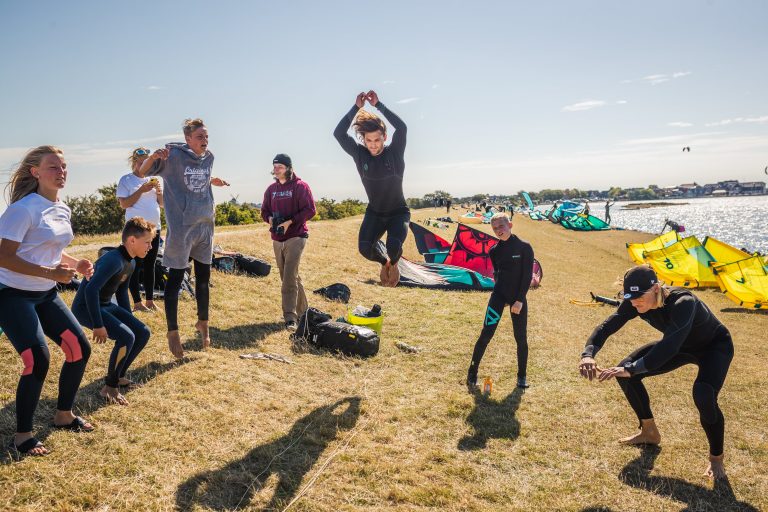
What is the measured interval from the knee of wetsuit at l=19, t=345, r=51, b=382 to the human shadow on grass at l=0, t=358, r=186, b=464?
29.6 inches

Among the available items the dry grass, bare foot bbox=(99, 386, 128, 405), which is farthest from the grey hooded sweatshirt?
bare foot bbox=(99, 386, 128, 405)

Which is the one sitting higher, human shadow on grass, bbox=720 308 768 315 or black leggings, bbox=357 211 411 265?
black leggings, bbox=357 211 411 265

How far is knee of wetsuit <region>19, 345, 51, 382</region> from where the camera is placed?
13.9 feet

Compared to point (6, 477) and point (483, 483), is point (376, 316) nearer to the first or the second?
point (483, 483)

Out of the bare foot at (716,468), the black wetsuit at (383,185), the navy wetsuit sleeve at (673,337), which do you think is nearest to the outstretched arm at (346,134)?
the black wetsuit at (383,185)

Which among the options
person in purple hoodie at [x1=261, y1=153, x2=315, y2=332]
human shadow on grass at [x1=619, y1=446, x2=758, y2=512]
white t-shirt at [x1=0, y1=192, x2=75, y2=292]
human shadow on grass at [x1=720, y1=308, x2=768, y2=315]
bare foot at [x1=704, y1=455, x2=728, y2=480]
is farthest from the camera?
human shadow on grass at [x1=720, y1=308, x2=768, y2=315]

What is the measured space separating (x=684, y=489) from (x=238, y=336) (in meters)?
6.55

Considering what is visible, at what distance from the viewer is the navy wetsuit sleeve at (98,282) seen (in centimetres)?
497

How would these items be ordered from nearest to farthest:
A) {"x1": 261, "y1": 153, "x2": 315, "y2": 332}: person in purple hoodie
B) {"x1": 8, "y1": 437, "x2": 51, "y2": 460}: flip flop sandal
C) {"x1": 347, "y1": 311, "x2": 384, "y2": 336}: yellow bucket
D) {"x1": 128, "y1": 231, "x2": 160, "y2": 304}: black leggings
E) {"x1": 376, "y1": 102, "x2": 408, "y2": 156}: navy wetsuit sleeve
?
{"x1": 8, "y1": 437, "x2": 51, "y2": 460}: flip flop sandal
{"x1": 376, "y1": 102, "x2": 408, "y2": 156}: navy wetsuit sleeve
{"x1": 128, "y1": 231, "x2": 160, "y2": 304}: black leggings
{"x1": 261, "y1": 153, "x2": 315, "y2": 332}: person in purple hoodie
{"x1": 347, "y1": 311, "x2": 384, "y2": 336}: yellow bucket

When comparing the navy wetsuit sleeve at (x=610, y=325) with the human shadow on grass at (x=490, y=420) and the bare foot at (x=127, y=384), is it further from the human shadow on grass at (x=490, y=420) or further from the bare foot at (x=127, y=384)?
the bare foot at (x=127, y=384)

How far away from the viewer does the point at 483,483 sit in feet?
16.1

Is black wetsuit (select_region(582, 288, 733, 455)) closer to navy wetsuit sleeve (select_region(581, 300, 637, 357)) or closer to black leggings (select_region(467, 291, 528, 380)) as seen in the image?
navy wetsuit sleeve (select_region(581, 300, 637, 357))

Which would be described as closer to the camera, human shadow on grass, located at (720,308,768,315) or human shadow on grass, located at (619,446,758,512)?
human shadow on grass, located at (619,446,758,512)

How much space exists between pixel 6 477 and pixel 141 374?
2266 millimetres
